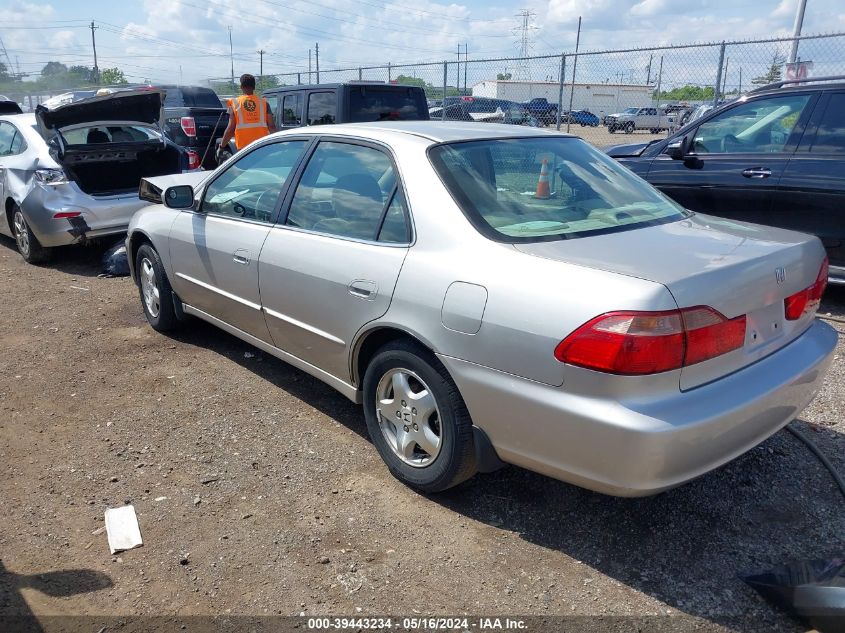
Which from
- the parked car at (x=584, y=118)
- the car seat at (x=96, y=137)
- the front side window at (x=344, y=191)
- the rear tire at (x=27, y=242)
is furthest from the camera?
the parked car at (x=584, y=118)

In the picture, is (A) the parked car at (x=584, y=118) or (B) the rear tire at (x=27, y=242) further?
(A) the parked car at (x=584, y=118)

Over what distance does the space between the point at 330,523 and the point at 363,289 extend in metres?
1.05

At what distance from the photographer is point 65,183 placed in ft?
23.8

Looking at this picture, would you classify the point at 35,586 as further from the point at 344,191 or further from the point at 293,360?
the point at 344,191

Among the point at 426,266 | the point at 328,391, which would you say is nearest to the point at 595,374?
the point at 426,266

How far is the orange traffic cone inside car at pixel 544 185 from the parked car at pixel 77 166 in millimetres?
5420

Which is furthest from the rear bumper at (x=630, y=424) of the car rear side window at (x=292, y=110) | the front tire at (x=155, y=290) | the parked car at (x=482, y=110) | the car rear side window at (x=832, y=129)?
the parked car at (x=482, y=110)

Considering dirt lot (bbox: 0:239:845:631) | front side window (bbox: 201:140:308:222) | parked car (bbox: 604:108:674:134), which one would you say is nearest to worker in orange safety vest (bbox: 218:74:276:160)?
front side window (bbox: 201:140:308:222)

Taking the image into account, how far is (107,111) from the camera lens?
7664 mm

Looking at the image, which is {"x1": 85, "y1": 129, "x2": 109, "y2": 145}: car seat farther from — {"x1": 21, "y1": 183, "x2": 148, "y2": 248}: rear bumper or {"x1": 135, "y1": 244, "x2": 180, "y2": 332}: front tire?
{"x1": 135, "y1": 244, "x2": 180, "y2": 332}: front tire

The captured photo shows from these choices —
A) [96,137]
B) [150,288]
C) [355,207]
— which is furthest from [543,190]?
[96,137]

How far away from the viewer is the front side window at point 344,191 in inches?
133

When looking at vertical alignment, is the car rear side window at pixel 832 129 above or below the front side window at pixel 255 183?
above

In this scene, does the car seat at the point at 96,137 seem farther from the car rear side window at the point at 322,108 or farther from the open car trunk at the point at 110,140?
the car rear side window at the point at 322,108
